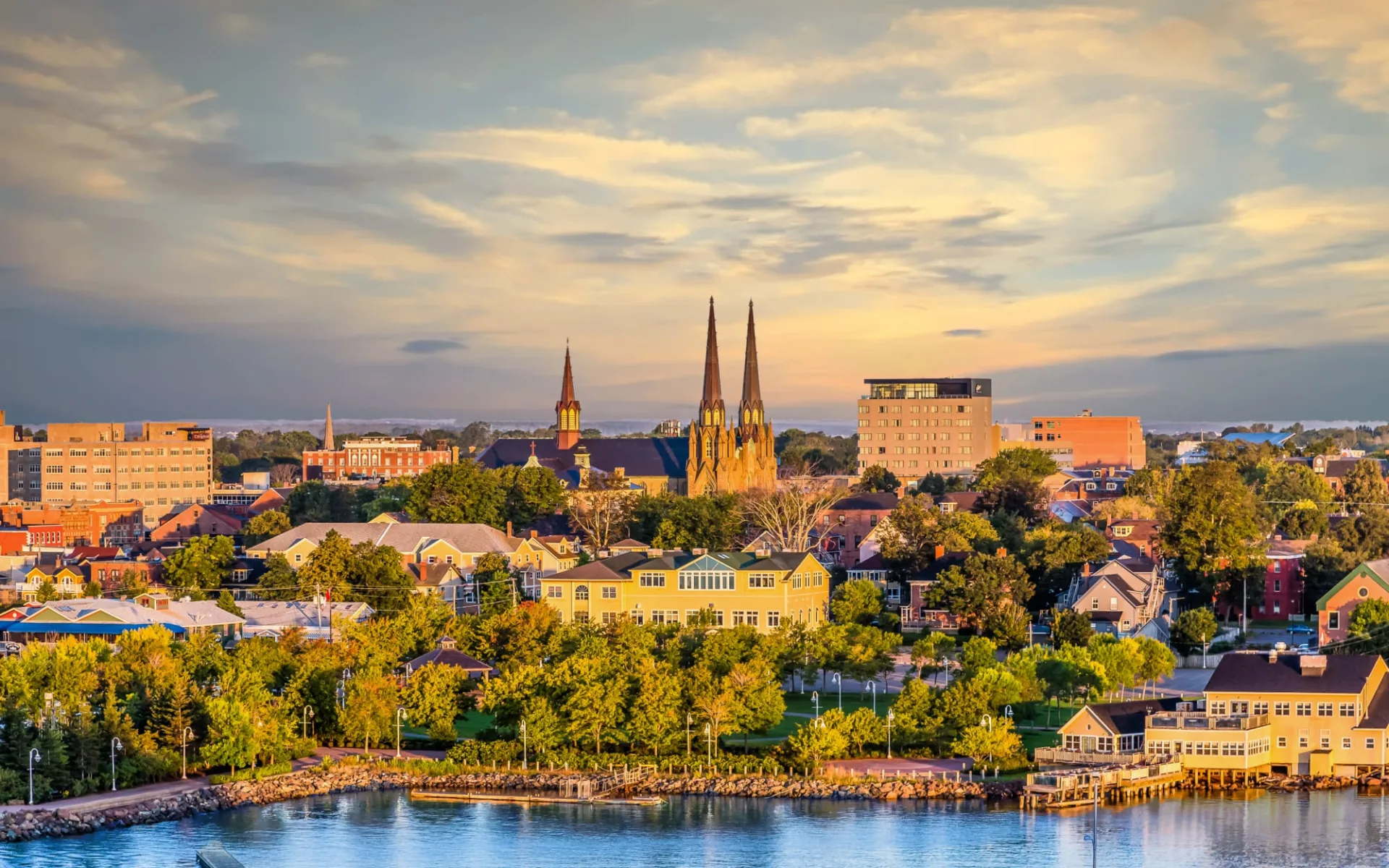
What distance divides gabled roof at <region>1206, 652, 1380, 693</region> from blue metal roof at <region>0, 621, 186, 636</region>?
34091mm

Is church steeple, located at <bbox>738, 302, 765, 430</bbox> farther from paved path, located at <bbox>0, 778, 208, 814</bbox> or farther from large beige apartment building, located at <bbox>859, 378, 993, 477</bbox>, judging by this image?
paved path, located at <bbox>0, 778, 208, 814</bbox>

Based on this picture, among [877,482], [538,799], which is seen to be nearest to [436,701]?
[538,799]

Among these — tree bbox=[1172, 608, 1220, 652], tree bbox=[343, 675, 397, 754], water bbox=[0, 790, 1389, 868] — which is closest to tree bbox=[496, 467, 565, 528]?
tree bbox=[1172, 608, 1220, 652]

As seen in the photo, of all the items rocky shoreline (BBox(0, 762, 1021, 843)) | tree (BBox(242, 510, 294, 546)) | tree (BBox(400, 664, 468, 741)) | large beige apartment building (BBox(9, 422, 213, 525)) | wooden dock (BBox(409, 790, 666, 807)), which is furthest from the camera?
large beige apartment building (BBox(9, 422, 213, 525))

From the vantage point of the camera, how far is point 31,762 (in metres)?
43.2

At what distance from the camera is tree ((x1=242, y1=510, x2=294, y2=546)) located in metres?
91.6

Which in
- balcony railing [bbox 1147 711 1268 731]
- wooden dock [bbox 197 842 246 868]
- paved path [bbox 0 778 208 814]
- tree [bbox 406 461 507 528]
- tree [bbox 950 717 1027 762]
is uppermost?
tree [bbox 406 461 507 528]

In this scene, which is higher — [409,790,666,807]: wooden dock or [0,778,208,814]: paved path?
[0,778,208,814]: paved path

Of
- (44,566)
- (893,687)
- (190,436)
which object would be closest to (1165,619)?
(893,687)

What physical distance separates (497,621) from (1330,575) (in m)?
31.4

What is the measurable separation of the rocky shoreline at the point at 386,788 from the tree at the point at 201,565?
32.9 m

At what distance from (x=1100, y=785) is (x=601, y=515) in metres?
50.6

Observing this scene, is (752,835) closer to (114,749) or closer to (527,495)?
(114,749)

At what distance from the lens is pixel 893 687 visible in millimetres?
57875
